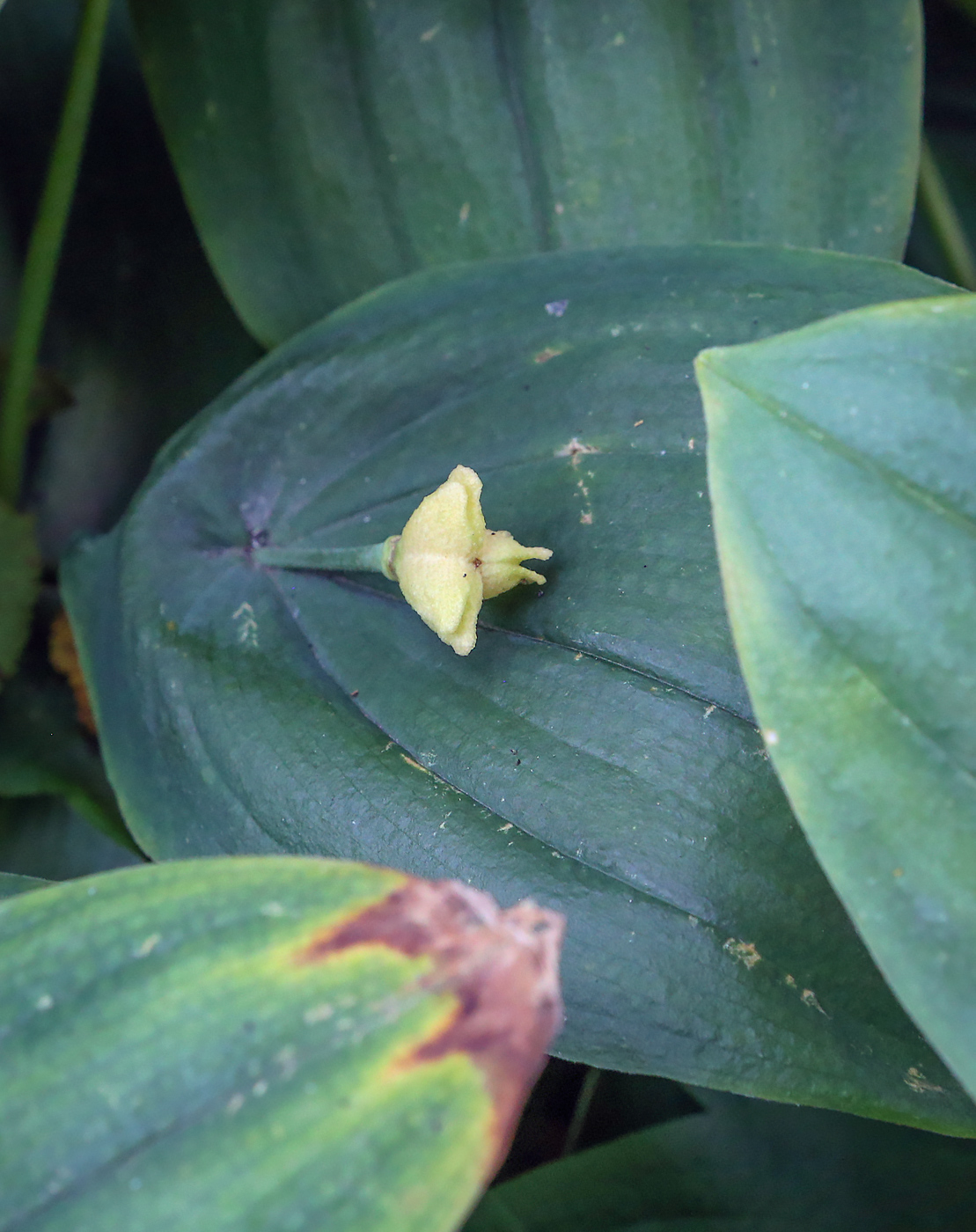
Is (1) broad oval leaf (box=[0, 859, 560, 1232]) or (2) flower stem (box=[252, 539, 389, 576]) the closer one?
(1) broad oval leaf (box=[0, 859, 560, 1232])

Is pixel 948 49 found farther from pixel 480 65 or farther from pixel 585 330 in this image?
pixel 585 330

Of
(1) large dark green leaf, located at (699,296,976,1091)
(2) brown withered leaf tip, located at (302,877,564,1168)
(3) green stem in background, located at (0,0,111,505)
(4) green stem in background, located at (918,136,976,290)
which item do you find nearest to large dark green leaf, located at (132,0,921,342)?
(3) green stem in background, located at (0,0,111,505)

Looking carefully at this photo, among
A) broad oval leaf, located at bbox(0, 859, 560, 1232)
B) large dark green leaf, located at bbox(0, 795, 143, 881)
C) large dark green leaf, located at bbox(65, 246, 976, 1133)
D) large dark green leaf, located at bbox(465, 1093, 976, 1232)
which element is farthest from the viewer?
large dark green leaf, located at bbox(0, 795, 143, 881)

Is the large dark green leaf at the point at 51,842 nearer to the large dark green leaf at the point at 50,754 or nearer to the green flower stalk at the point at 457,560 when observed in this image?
the large dark green leaf at the point at 50,754

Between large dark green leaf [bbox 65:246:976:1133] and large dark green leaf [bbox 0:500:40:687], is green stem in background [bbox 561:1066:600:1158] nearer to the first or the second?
large dark green leaf [bbox 65:246:976:1133]

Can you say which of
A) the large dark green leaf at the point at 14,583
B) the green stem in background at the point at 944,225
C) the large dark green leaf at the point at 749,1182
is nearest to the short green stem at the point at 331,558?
the large dark green leaf at the point at 14,583

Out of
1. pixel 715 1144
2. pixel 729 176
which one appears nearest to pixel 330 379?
pixel 729 176
